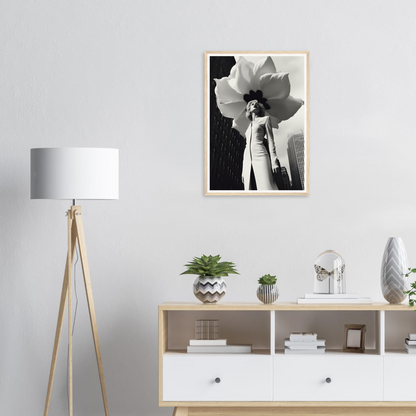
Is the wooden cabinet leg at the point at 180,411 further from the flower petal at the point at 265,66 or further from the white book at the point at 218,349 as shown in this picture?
the flower petal at the point at 265,66

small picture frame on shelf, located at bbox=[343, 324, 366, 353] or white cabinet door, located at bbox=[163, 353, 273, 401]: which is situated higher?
small picture frame on shelf, located at bbox=[343, 324, 366, 353]

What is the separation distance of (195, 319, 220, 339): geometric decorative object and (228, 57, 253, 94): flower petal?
1.23 metres

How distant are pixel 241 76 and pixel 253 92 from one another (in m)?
0.11

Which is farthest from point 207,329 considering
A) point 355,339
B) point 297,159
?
point 297,159

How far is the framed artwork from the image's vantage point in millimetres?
3084

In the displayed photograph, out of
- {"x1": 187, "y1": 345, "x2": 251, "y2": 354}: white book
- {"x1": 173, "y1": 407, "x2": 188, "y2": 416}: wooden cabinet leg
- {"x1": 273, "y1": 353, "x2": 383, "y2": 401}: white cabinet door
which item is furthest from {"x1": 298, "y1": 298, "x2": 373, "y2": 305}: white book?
{"x1": 173, "y1": 407, "x2": 188, "y2": 416}: wooden cabinet leg

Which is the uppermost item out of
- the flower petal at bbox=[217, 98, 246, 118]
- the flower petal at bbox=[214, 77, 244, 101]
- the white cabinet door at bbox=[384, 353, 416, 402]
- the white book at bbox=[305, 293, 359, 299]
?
the flower petal at bbox=[214, 77, 244, 101]

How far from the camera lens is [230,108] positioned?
3111mm

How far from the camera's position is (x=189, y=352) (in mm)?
2738

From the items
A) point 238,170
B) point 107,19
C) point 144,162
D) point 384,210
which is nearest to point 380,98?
point 384,210

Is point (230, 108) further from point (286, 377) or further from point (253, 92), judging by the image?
point (286, 377)

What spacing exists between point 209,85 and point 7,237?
1.36 m

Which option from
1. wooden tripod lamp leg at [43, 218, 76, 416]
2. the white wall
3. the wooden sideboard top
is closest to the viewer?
the wooden sideboard top

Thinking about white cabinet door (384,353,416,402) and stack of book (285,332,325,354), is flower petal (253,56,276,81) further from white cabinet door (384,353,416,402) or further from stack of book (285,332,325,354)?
white cabinet door (384,353,416,402)
